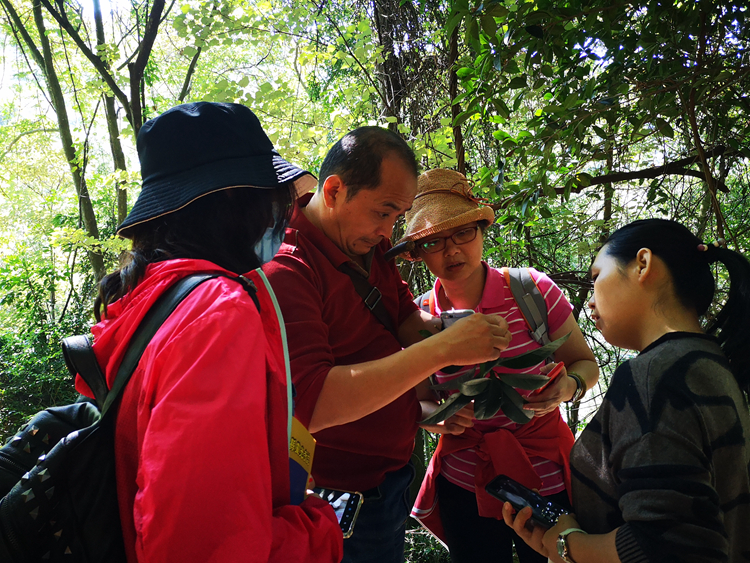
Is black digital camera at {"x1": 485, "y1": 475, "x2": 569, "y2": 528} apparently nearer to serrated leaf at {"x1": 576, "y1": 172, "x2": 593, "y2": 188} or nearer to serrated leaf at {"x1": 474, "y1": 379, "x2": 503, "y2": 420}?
serrated leaf at {"x1": 474, "y1": 379, "x2": 503, "y2": 420}

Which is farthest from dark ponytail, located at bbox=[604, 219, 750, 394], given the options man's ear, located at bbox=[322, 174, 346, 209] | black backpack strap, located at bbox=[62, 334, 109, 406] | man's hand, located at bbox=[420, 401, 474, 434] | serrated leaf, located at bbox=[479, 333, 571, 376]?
black backpack strap, located at bbox=[62, 334, 109, 406]

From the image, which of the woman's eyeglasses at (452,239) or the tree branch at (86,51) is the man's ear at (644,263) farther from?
the tree branch at (86,51)

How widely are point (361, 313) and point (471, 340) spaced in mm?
388

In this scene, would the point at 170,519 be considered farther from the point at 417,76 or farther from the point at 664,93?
the point at 417,76

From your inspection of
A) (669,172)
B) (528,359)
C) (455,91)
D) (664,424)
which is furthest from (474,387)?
(669,172)

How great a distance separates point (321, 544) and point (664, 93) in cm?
197

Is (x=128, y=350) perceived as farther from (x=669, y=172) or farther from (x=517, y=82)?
(x=669, y=172)

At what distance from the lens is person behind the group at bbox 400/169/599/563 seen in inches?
66.5

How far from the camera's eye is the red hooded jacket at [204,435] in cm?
65

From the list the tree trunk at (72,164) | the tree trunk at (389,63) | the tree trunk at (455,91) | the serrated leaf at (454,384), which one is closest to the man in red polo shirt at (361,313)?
the serrated leaf at (454,384)

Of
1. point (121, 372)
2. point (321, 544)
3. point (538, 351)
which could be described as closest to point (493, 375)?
point (538, 351)

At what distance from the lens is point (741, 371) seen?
49.5 inches

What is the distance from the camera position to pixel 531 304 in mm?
1835

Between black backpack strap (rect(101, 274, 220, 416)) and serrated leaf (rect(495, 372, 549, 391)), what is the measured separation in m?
1.01
